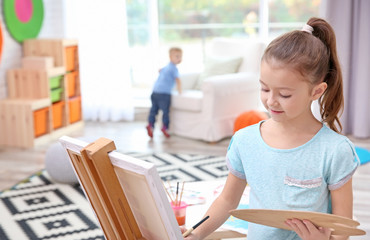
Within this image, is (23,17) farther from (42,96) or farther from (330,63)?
(330,63)

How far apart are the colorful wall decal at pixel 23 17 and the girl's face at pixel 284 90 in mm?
4326

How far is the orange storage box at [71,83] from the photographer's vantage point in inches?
219

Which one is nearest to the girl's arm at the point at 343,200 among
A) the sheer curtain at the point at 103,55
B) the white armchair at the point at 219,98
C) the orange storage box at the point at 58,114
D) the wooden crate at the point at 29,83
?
the white armchair at the point at 219,98

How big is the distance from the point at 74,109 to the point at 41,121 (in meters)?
0.64

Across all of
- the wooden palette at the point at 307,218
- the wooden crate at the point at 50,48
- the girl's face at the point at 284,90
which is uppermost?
the girl's face at the point at 284,90

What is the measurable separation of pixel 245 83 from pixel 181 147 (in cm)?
87

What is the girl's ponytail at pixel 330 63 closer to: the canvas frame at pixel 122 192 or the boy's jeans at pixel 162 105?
the canvas frame at pixel 122 192

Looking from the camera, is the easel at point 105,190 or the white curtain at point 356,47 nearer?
the easel at point 105,190

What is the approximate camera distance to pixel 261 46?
16.8 ft

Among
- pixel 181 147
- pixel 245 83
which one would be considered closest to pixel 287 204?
pixel 181 147

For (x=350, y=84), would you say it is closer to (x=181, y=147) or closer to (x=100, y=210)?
(x=181, y=147)

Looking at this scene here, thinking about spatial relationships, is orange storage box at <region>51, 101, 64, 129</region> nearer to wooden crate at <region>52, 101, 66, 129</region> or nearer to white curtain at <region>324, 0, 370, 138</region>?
wooden crate at <region>52, 101, 66, 129</region>

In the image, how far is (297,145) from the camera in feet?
4.07

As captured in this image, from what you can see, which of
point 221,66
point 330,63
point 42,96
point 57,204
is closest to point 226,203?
point 330,63
